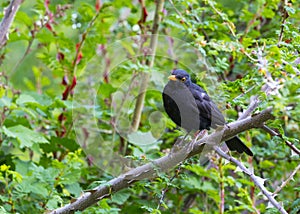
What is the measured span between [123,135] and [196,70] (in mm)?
679

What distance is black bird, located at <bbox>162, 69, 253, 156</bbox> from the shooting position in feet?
9.82

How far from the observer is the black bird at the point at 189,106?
2992 mm

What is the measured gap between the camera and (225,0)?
15.8 ft

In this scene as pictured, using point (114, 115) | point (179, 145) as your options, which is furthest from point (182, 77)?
point (114, 115)

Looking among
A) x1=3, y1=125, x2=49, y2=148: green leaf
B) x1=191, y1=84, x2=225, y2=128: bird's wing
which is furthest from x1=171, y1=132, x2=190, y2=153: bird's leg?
x1=3, y1=125, x2=49, y2=148: green leaf

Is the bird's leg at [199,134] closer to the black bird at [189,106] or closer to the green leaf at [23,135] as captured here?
the black bird at [189,106]

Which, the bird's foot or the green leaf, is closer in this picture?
the bird's foot

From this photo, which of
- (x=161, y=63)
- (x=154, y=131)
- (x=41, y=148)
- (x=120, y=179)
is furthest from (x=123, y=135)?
(x=120, y=179)

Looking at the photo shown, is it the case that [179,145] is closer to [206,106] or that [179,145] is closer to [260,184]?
[206,106]

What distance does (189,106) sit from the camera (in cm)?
318

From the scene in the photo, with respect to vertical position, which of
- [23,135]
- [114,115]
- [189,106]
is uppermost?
[189,106]

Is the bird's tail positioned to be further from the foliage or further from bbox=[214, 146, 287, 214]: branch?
bbox=[214, 146, 287, 214]: branch

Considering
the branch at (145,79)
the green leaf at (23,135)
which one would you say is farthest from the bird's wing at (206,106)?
the green leaf at (23,135)

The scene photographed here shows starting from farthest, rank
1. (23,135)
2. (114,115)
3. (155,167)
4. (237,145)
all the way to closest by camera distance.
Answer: (114,115) < (23,135) < (237,145) < (155,167)
